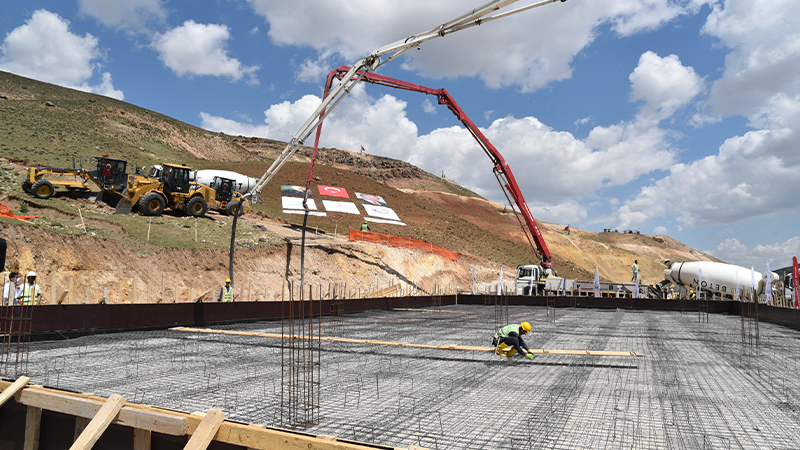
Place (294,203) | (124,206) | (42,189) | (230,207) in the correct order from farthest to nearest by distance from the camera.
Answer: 1. (294,203)
2. (230,207)
3. (124,206)
4. (42,189)

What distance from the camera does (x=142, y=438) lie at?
434 cm

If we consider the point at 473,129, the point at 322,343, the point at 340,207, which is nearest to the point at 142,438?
the point at 322,343

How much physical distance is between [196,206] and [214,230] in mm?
2271

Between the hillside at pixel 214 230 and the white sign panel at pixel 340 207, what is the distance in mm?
1616

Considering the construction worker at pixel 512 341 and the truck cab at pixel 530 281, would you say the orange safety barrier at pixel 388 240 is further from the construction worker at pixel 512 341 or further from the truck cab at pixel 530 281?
the construction worker at pixel 512 341

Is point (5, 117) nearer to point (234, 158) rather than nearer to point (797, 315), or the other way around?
point (234, 158)

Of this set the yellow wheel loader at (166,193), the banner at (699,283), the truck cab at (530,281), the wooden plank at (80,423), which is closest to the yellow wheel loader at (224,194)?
the yellow wheel loader at (166,193)

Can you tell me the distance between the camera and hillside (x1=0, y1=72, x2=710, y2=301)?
20.5 m

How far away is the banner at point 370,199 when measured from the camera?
2533 inches

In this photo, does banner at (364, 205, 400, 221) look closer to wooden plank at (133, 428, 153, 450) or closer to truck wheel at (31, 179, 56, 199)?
truck wheel at (31, 179, 56, 199)

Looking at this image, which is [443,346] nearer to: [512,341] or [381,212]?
[512,341]

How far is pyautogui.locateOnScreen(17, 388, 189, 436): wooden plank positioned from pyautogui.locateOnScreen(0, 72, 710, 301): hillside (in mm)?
10443

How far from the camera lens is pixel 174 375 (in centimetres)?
800

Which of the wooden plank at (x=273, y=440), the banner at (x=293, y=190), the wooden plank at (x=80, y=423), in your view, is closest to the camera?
the wooden plank at (x=273, y=440)
